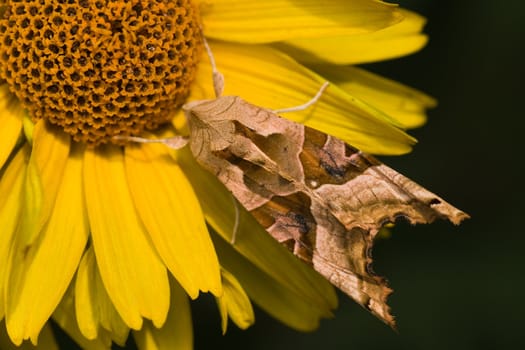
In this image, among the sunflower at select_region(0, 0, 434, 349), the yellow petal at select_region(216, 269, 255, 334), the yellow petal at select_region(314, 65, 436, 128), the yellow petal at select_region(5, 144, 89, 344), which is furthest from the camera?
the yellow petal at select_region(314, 65, 436, 128)

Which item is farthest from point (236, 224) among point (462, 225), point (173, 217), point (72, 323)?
point (462, 225)

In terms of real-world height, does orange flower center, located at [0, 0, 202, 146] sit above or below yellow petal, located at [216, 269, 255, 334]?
above

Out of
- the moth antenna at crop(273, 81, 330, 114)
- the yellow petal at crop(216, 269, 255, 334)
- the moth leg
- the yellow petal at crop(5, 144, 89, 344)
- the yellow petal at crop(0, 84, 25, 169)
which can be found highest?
the moth antenna at crop(273, 81, 330, 114)

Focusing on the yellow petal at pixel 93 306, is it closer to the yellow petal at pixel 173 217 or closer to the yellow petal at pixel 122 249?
the yellow petal at pixel 122 249

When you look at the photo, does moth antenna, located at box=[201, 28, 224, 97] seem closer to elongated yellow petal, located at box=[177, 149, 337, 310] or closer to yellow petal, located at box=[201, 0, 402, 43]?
yellow petal, located at box=[201, 0, 402, 43]

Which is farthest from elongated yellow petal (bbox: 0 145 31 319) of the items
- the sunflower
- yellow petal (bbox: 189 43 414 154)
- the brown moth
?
yellow petal (bbox: 189 43 414 154)

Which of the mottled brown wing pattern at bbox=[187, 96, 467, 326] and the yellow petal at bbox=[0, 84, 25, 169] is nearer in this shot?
the mottled brown wing pattern at bbox=[187, 96, 467, 326]

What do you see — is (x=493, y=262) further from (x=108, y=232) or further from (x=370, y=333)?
(x=108, y=232)
